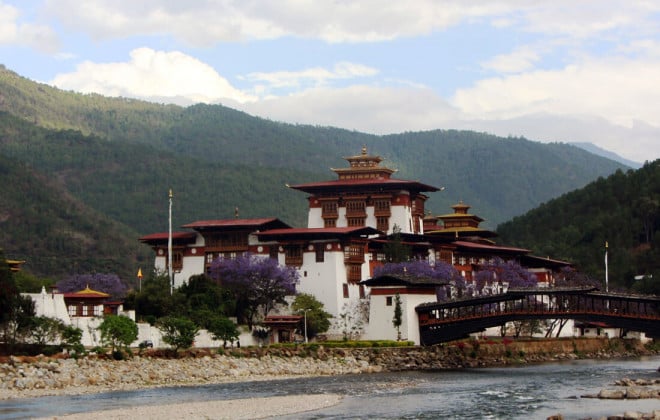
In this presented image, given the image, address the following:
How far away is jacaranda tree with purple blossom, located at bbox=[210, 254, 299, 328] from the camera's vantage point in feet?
387

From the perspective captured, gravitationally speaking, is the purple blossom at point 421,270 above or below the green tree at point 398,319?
above

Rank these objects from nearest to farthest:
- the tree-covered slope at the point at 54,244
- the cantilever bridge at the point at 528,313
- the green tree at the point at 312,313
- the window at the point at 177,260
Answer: the cantilever bridge at the point at 528,313 → the green tree at the point at 312,313 → the window at the point at 177,260 → the tree-covered slope at the point at 54,244

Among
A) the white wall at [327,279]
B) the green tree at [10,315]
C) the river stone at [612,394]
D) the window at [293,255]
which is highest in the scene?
the window at [293,255]

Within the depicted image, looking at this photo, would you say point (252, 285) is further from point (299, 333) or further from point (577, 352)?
point (577, 352)

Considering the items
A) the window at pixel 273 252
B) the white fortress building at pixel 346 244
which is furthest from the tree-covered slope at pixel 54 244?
the window at pixel 273 252

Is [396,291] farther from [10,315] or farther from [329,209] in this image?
[10,315]

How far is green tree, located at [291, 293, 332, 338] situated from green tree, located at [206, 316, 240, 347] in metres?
10.7

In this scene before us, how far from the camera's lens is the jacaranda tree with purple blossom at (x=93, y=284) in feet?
441

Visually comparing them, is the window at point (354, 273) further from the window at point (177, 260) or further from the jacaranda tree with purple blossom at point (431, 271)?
the window at point (177, 260)

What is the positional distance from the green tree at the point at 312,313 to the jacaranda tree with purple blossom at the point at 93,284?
25410mm

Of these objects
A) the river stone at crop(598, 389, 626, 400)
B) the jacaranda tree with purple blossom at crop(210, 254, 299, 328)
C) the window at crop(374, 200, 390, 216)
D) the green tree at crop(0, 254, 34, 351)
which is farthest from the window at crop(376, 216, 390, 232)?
the river stone at crop(598, 389, 626, 400)

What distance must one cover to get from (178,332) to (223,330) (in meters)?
5.46

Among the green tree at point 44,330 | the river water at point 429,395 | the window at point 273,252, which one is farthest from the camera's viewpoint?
the window at point 273,252

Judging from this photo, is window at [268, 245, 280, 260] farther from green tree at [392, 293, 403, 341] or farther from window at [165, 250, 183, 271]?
green tree at [392, 293, 403, 341]
